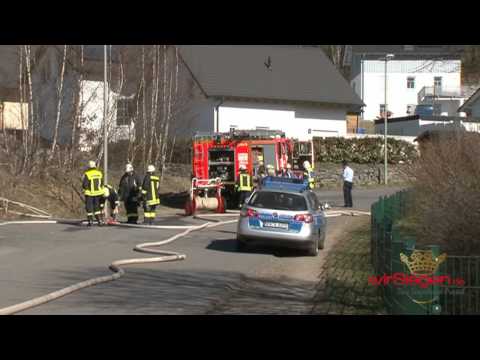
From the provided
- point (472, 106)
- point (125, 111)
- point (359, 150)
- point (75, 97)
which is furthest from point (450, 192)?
point (472, 106)

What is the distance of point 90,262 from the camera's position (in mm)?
15148

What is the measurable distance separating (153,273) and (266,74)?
1472 inches

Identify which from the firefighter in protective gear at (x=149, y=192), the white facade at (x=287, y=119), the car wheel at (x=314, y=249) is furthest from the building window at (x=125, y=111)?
the car wheel at (x=314, y=249)

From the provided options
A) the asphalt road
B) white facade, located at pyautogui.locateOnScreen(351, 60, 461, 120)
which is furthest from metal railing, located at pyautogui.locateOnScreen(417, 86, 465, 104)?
the asphalt road

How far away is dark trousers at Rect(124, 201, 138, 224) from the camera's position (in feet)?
74.5

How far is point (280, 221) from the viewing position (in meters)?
16.9

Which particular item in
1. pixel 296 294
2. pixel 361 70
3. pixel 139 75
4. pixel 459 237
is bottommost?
pixel 296 294

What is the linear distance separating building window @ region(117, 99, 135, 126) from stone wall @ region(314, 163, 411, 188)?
11791mm

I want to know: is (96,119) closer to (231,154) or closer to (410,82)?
(231,154)

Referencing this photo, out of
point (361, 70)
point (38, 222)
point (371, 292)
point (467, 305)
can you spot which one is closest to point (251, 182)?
point (38, 222)

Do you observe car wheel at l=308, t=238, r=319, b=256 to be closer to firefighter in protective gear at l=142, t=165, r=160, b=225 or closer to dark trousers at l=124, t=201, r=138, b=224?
firefighter in protective gear at l=142, t=165, r=160, b=225

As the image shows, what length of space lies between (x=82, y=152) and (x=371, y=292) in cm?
2008

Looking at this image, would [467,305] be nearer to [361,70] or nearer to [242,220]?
[242,220]
